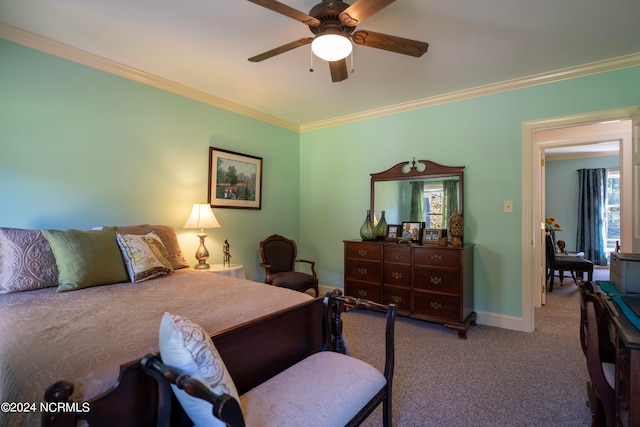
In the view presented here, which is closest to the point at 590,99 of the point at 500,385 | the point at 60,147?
the point at 500,385

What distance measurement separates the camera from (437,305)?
10.00ft

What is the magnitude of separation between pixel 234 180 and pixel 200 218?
812mm

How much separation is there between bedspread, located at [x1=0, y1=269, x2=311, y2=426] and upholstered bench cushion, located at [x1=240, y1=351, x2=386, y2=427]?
328 mm

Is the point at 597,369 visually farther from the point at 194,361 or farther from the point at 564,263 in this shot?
the point at 564,263

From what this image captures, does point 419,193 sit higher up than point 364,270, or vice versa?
point 419,193

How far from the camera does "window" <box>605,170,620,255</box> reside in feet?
21.3

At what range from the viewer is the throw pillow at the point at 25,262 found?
1.84 m

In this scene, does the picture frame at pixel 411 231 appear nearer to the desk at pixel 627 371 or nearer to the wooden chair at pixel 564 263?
the desk at pixel 627 371

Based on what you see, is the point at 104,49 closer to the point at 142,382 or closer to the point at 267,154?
the point at 267,154

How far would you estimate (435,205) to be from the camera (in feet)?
11.5

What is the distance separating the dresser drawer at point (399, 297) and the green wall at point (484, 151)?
Result: 78cm

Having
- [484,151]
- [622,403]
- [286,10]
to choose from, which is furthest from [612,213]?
[286,10]

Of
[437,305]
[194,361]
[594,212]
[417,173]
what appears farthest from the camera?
[594,212]

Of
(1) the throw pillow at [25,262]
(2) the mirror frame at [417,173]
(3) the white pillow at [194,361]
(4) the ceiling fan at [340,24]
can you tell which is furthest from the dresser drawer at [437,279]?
(1) the throw pillow at [25,262]
